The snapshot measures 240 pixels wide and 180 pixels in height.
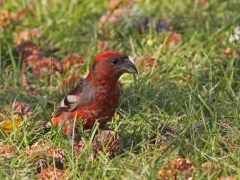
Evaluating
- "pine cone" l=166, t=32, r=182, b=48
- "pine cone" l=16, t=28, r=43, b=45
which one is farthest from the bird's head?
"pine cone" l=16, t=28, r=43, b=45

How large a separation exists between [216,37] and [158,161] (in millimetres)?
2698

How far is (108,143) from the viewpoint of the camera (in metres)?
4.29

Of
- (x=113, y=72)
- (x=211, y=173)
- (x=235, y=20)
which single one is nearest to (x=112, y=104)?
(x=113, y=72)

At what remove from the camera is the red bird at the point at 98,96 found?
475 cm

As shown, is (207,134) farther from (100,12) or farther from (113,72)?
(100,12)

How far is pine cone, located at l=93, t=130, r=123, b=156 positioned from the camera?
4273mm

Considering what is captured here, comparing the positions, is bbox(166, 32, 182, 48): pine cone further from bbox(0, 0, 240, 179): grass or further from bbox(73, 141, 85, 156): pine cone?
bbox(73, 141, 85, 156): pine cone

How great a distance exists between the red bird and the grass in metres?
0.17

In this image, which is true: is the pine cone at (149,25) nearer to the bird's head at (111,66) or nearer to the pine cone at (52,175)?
the bird's head at (111,66)

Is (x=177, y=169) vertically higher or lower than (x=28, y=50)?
lower

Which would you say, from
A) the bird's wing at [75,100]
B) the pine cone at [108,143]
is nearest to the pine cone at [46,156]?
the pine cone at [108,143]

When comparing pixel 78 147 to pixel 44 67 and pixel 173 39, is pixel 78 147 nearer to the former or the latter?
pixel 44 67

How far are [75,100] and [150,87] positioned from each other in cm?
93

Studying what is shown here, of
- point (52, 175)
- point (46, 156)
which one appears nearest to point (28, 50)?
point (46, 156)
